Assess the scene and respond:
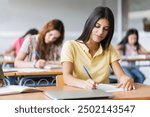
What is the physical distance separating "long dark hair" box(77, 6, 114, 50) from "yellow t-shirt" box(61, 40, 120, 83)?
35mm

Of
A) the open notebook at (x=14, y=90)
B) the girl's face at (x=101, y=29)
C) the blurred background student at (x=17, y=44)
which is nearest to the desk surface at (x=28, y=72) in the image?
the girl's face at (x=101, y=29)

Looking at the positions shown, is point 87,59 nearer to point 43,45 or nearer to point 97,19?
point 97,19

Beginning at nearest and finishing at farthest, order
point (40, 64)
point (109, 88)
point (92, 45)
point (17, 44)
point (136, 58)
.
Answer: point (109, 88) < point (92, 45) < point (40, 64) < point (17, 44) < point (136, 58)

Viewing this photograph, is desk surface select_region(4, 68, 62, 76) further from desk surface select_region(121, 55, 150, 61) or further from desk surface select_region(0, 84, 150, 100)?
desk surface select_region(121, 55, 150, 61)

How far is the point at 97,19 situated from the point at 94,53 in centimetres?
19

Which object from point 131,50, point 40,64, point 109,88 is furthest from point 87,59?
point 131,50

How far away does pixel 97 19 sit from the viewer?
1611 mm

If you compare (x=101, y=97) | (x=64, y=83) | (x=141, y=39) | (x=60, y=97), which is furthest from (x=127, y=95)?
(x=141, y=39)

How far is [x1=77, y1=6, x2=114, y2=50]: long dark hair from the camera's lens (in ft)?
5.29

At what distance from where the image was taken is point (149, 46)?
390 cm

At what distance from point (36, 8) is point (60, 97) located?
4.22ft

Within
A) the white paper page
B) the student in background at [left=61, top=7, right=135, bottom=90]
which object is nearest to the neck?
the student in background at [left=61, top=7, right=135, bottom=90]

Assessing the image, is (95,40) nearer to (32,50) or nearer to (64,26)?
(64,26)

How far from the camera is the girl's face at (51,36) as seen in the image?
2.57 m
